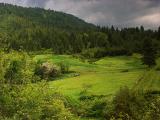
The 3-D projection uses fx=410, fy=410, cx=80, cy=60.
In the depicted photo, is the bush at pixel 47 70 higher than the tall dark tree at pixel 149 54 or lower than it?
lower

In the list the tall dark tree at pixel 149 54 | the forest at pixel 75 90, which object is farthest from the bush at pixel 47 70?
the tall dark tree at pixel 149 54

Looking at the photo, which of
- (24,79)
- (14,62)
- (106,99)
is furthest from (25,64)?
(106,99)

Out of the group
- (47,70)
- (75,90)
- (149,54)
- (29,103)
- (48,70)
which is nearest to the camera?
(29,103)

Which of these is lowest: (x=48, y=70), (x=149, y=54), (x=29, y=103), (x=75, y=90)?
(x=75, y=90)

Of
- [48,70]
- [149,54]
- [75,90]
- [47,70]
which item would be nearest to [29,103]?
[75,90]

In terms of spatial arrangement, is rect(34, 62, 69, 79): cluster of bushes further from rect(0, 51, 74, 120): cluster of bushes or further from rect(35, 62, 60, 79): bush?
rect(0, 51, 74, 120): cluster of bushes

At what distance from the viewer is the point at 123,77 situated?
14325cm

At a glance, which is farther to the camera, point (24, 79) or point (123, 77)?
point (123, 77)

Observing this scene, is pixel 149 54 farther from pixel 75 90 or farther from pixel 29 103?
pixel 29 103

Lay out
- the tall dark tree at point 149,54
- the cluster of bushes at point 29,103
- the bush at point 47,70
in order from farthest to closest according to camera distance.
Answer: the tall dark tree at point 149,54, the bush at point 47,70, the cluster of bushes at point 29,103

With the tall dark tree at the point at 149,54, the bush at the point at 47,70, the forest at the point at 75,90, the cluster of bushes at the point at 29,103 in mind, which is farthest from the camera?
the tall dark tree at the point at 149,54

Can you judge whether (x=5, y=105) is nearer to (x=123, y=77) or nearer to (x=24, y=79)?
(x=24, y=79)

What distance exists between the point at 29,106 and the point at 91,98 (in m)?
53.4

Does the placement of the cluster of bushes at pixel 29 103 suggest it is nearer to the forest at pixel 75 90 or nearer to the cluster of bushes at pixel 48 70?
the forest at pixel 75 90
